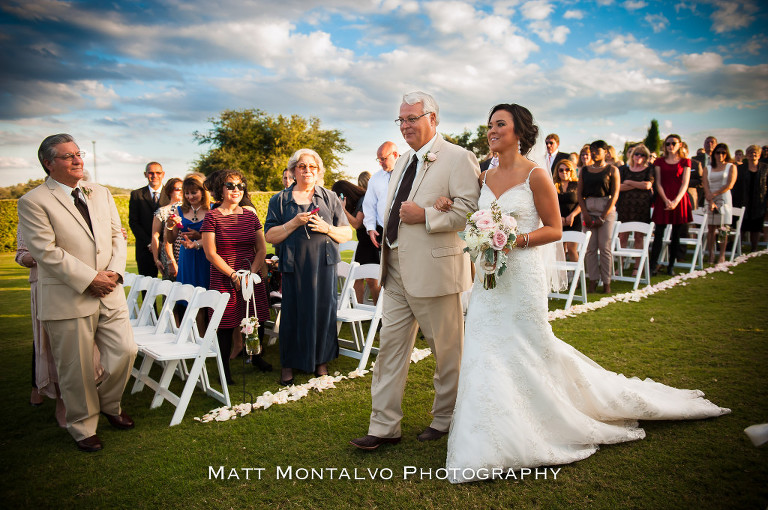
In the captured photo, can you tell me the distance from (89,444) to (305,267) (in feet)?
7.43

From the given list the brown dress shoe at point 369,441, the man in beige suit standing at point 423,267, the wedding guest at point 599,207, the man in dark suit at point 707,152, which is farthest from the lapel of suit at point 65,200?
the man in dark suit at point 707,152

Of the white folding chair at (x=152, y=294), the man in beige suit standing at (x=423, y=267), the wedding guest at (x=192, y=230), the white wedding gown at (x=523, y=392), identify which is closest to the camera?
the white wedding gown at (x=523, y=392)

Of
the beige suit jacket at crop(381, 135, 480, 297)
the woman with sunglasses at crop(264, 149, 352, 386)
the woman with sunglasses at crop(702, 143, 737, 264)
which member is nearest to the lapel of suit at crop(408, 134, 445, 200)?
the beige suit jacket at crop(381, 135, 480, 297)

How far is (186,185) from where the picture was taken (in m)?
6.13

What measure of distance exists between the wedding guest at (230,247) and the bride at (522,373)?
2.73 meters

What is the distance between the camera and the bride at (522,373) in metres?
3.01

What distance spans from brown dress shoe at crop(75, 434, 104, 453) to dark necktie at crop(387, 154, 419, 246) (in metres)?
2.60

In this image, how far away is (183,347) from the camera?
4.38m

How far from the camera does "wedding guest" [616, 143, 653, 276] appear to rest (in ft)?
32.4

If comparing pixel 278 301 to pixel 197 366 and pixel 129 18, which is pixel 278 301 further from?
pixel 129 18

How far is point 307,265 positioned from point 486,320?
2208 millimetres

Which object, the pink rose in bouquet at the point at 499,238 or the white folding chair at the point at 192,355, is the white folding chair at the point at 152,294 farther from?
the pink rose in bouquet at the point at 499,238

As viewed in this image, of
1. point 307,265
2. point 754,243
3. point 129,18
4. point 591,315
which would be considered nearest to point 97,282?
point 307,265

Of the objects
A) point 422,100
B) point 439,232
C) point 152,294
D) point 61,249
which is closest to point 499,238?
point 439,232
